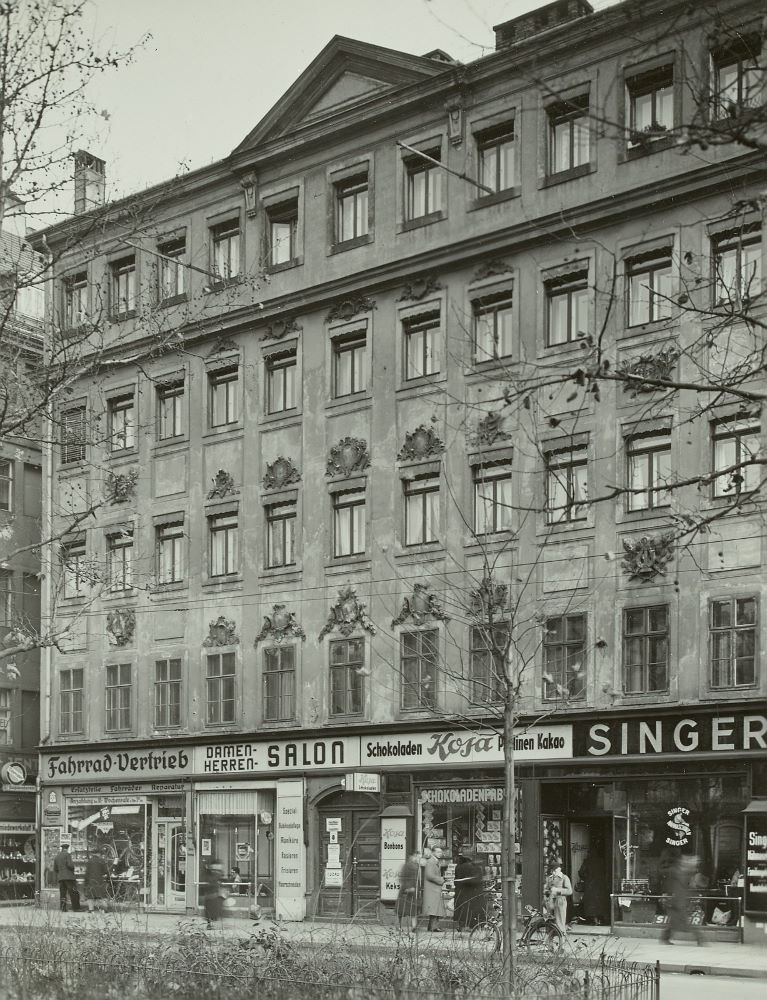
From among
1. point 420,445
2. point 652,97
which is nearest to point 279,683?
point 420,445

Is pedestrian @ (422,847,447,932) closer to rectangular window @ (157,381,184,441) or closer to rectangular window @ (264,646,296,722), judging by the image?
rectangular window @ (264,646,296,722)

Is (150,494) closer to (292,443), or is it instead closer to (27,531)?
(292,443)

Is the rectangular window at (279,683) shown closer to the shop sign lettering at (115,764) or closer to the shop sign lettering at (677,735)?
the shop sign lettering at (115,764)

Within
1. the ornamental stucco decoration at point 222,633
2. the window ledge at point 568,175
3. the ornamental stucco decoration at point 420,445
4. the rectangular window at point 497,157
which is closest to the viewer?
the window ledge at point 568,175

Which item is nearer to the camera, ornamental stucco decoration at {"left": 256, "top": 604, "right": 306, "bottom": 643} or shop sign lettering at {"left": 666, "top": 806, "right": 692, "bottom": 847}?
shop sign lettering at {"left": 666, "top": 806, "right": 692, "bottom": 847}

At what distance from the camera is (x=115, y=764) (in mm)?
41000

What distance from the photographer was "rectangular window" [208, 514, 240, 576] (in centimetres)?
3897

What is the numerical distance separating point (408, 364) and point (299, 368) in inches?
138

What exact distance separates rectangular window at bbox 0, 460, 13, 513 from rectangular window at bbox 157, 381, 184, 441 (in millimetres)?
9584

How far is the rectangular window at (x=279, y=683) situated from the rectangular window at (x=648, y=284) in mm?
11854

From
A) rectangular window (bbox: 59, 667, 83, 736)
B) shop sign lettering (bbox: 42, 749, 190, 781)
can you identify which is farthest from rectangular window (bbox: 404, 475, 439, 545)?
rectangular window (bbox: 59, 667, 83, 736)

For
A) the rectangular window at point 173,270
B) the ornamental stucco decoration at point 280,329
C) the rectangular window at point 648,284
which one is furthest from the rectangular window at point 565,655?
the rectangular window at point 173,270

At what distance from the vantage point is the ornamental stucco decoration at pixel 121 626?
4119cm

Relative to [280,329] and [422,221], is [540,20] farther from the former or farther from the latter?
[280,329]
